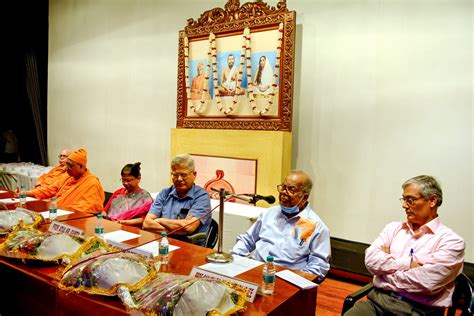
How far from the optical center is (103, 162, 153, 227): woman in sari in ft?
10.5

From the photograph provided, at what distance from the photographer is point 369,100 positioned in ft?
12.1

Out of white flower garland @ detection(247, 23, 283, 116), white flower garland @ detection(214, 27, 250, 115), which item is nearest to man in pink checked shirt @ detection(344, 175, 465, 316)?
white flower garland @ detection(247, 23, 283, 116)

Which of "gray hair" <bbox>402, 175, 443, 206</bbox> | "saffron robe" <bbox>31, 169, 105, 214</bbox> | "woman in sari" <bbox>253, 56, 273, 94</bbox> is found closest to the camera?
"gray hair" <bbox>402, 175, 443, 206</bbox>

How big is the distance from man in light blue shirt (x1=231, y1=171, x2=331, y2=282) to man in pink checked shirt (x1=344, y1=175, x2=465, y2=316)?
0.84 feet

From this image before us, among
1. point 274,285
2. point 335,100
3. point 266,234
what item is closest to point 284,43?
point 335,100

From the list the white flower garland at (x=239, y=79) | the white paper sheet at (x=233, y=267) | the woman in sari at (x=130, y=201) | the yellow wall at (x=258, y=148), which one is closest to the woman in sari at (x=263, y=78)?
the white flower garland at (x=239, y=79)

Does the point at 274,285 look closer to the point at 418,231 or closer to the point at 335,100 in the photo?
the point at 418,231

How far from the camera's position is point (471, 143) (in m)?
3.21

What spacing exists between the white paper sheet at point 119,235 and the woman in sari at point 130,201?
0.68m

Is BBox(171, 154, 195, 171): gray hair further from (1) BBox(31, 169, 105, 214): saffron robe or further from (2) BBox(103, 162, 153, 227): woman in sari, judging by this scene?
(1) BBox(31, 169, 105, 214): saffron robe

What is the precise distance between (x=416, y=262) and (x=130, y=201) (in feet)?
7.29

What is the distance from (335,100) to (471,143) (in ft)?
4.05

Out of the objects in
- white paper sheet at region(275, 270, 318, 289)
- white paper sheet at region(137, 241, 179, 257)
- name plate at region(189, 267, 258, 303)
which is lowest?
white paper sheet at region(275, 270, 318, 289)

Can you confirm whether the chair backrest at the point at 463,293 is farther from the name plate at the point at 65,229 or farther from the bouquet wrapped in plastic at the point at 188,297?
the name plate at the point at 65,229
